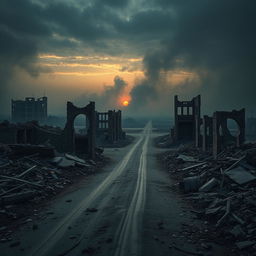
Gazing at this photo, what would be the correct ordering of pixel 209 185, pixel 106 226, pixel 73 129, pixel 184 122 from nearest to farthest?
1. pixel 106 226
2. pixel 209 185
3. pixel 73 129
4. pixel 184 122

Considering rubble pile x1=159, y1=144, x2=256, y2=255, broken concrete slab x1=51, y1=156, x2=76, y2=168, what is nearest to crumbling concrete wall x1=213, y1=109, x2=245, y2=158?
rubble pile x1=159, y1=144, x2=256, y2=255

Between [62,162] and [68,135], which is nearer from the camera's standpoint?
[62,162]

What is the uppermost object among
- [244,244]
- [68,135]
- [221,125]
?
[221,125]

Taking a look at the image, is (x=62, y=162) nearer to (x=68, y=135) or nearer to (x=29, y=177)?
(x=29, y=177)

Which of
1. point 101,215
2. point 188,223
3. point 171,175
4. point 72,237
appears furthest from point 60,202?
point 171,175

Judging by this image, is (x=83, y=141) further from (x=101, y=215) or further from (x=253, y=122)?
(x=253, y=122)

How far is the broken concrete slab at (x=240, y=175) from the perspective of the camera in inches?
499

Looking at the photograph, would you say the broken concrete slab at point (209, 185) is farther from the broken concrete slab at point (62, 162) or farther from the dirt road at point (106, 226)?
the broken concrete slab at point (62, 162)

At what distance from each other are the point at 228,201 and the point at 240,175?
3693 mm

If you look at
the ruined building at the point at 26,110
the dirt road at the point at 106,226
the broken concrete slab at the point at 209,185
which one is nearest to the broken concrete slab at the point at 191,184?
the broken concrete slab at the point at 209,185

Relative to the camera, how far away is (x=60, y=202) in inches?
458

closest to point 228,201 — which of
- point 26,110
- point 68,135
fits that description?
point 68,135

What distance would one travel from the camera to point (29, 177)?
15055 mm

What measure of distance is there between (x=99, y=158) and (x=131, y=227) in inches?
778
